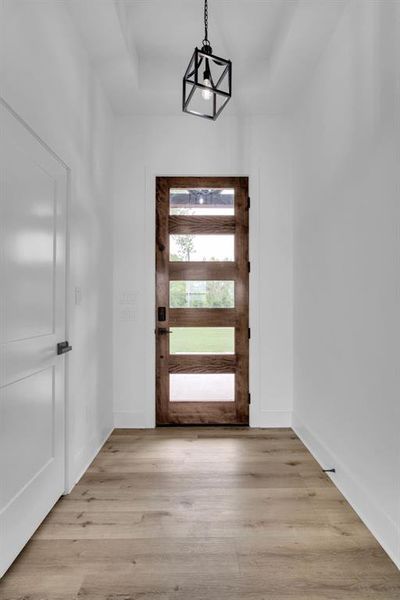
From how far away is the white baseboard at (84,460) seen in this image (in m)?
2.33

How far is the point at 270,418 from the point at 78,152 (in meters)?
2.72

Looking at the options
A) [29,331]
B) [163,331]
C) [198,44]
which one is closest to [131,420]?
[163,331]

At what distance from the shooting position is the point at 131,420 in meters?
3.51

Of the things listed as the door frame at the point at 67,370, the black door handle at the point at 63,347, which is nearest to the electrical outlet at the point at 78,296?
the door frame at the point at 67,370

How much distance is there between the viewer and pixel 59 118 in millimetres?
2199

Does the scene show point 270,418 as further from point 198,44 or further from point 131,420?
point 198,44

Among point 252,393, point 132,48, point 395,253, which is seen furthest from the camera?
point 252,393

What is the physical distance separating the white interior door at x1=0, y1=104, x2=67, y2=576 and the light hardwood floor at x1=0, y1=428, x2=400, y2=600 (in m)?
0.19

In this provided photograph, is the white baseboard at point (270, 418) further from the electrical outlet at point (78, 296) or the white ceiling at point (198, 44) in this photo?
the white ceiling at point (198, 44)

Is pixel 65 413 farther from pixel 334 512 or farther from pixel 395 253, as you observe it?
pixel 395 253

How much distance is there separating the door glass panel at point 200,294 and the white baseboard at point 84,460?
133cm

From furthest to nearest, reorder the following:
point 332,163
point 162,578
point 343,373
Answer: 1. point 332,163
2. point 343,373
3. point 162,578

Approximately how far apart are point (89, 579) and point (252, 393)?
217 cm

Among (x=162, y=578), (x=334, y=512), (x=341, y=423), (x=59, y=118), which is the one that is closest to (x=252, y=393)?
(x=341, y=423)
